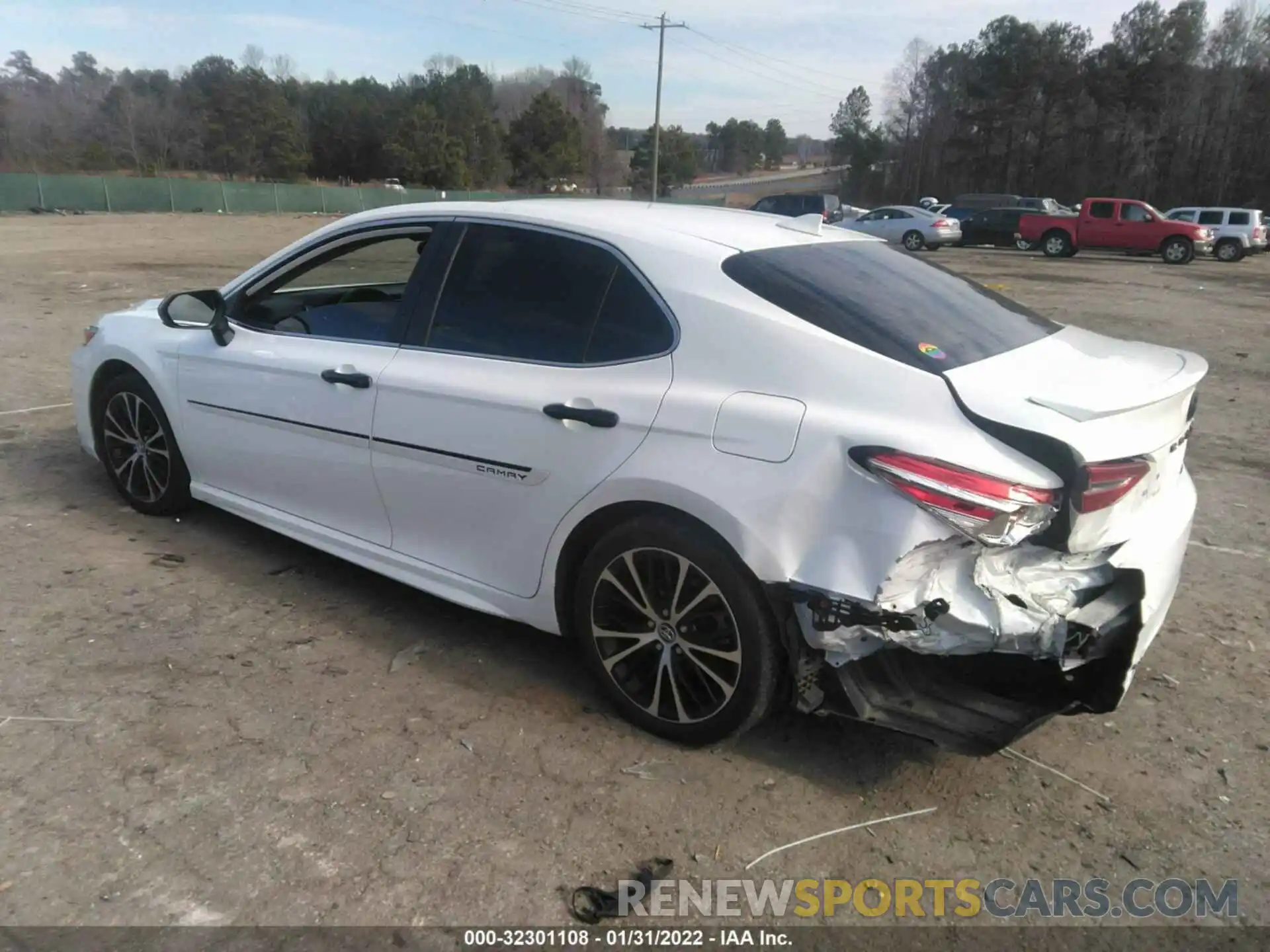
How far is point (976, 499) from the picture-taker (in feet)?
7.82

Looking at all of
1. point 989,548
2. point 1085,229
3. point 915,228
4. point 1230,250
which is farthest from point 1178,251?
point 989,548

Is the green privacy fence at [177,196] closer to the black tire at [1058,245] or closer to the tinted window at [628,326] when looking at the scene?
the black tire at [1058,245]

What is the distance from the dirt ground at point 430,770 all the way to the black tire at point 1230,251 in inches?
1167

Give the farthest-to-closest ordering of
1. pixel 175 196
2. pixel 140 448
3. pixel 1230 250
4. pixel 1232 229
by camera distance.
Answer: pixel 175 196
pixel 1230 250
pixel 1232 229
pixel 140 448

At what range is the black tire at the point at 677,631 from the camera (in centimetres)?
271

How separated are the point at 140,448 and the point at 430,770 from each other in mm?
2798

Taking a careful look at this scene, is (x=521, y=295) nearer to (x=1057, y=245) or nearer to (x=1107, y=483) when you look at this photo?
(x=1107, y=483)

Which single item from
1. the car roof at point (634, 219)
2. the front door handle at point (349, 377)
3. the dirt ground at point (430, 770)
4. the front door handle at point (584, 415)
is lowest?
the dirt ground at point (430, 770)

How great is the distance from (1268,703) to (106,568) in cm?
470

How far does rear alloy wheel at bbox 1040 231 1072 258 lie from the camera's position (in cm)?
3055

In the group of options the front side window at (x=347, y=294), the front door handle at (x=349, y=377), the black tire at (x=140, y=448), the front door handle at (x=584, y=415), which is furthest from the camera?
the black tire at (x=140, y=448)

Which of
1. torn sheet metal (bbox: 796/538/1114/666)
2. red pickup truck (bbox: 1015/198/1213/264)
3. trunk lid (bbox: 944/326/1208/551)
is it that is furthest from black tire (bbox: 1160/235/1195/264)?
torn sheet metal (bbox: 796/538/1114/666)

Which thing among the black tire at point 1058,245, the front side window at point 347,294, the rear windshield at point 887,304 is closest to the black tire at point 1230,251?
the black tire at point 1058,245

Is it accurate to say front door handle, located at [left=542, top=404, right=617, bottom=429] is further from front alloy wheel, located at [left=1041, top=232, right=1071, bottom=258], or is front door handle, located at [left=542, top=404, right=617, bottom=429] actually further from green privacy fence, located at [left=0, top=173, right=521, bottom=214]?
green privacy fence, located at [left=0, top=173, right=521, bottom=214]
